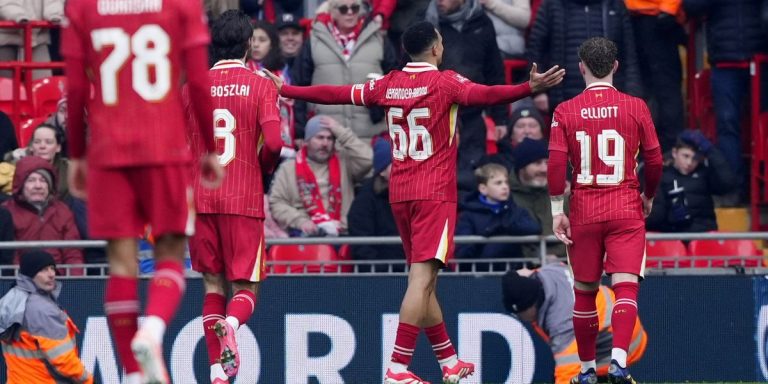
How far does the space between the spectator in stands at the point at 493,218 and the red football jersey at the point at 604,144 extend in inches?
85.7

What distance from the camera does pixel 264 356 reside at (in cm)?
1350

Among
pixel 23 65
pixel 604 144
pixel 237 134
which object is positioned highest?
pixel 23 65

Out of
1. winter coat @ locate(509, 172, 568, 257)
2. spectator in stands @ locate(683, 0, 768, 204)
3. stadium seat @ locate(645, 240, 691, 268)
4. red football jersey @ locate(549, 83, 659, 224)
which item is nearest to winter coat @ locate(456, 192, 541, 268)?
winter coat @ locate(509, 172, 568, 257)

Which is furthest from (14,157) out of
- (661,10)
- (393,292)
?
(661,10)

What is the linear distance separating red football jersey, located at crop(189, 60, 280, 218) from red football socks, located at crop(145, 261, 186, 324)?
91.5 inches

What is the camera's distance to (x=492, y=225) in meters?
13.5

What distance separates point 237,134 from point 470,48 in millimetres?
5054

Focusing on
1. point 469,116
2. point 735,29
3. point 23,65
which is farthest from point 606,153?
point 23,65

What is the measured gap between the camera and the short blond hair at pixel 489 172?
1378 centimetres

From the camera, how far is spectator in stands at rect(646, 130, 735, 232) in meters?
14.6

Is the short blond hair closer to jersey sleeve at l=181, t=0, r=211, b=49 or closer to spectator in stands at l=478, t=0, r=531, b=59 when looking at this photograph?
spectator in stands at l=478, t=0, r=531, b=59

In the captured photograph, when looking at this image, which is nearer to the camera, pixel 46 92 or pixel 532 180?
pixel 532 180

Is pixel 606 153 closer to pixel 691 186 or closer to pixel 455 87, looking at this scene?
pixel 455 87

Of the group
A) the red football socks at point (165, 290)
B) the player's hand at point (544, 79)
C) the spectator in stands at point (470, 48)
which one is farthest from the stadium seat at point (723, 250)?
the red football socks at point (165, 290)
